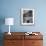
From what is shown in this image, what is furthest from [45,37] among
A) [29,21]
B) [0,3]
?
[0,3]

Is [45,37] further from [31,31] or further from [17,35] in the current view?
[17,35]

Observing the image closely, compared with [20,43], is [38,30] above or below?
above

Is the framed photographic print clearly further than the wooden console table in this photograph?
Yes

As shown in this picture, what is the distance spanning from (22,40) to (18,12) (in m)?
1.04

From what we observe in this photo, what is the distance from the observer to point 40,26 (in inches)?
179

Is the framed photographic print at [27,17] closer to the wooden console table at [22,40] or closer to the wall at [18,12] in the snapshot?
the wall at [18,12]

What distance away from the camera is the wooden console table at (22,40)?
394 cm

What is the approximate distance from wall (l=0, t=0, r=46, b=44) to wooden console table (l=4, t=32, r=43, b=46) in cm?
58

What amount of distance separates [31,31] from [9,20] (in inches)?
36.1

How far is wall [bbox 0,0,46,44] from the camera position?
445 cm

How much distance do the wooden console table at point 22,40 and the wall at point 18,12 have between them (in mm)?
585

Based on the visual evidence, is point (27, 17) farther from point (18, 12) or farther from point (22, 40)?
point (22, 40)

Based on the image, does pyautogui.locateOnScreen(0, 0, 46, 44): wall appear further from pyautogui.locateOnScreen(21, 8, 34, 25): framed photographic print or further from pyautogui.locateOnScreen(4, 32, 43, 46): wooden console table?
pyautogui.locateOnScreen(4, 32, 43, 46): wooden console table

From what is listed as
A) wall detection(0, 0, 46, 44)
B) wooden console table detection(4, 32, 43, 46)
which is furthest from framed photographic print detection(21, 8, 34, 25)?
wooden console table detection(4, 32, 43, 46)
